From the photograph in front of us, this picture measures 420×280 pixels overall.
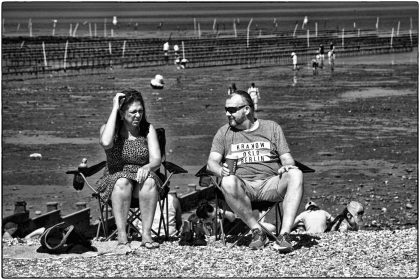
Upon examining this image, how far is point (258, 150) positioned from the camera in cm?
761

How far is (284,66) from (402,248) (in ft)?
110

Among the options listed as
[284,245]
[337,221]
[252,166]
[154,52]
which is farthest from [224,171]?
[154,52]

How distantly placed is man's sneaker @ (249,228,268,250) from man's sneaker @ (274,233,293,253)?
128 mm

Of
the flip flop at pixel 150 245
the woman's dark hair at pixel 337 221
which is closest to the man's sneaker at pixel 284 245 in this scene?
the flip flop at pixel 150 245

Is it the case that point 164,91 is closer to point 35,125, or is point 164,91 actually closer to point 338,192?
point 35,125

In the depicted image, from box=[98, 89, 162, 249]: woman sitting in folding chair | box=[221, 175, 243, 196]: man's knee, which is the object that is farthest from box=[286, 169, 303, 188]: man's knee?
box=[98, 89, 162, 249]: woman sitting in folding chair

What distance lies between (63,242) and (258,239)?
4.34 ft

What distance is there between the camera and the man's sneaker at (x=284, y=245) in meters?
7.18

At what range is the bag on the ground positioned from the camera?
732 cm

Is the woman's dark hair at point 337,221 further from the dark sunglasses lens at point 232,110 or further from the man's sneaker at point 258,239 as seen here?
the dark sunglasses lens at point 232,110

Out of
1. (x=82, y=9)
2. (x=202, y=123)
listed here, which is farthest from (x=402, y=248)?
(x=82, y=9)

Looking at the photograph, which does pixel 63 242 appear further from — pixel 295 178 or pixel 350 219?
pixel 350 219

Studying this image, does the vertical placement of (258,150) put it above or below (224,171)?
above

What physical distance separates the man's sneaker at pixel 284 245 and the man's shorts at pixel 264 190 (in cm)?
36
